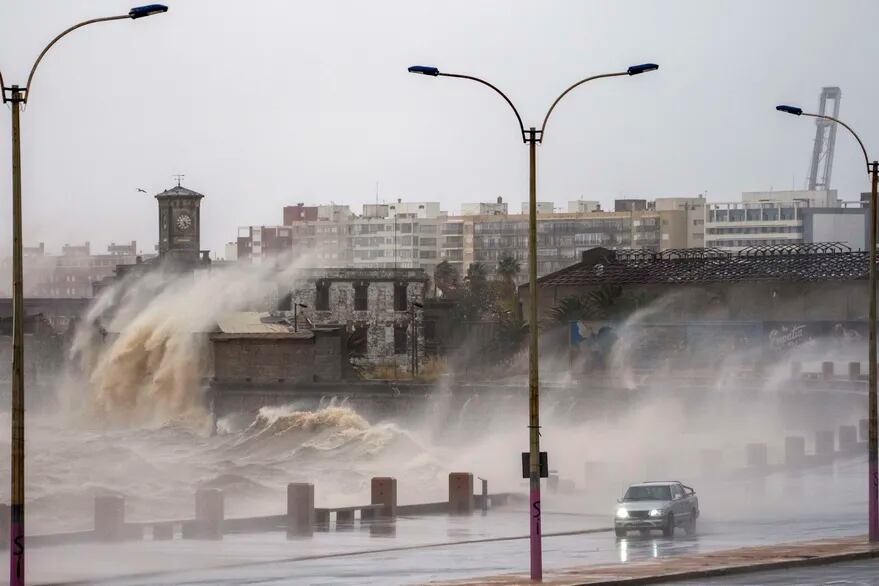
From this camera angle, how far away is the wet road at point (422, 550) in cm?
3131

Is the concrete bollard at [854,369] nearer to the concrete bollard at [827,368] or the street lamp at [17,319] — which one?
the concrete bollard at [827,368]

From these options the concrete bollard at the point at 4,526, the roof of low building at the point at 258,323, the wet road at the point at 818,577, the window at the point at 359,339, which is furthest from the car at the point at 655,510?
the window at the point at 359,339

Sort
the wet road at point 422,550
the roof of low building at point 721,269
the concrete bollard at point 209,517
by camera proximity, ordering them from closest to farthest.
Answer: the wet road at point 422,550
the concrete bollard at point 209,517
the roof of low building at point 721,269

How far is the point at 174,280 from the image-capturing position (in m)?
136

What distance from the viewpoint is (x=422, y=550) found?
36531 millimetres

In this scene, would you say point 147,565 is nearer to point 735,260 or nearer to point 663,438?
point 663,438

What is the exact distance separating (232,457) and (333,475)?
19993mm

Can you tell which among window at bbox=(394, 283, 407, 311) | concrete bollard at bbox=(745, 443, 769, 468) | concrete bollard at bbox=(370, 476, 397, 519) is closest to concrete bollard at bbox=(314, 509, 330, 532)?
concrete bollard at bbox=(370, 476, 397, 519)

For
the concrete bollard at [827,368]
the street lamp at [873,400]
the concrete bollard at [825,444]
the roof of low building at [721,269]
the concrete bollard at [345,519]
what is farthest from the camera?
the roof of low building at [721,269]

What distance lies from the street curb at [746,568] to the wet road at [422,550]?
2.88 meters

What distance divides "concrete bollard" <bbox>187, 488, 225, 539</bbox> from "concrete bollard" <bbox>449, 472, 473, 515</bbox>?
9653 mm

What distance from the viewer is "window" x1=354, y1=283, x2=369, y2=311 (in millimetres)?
139250

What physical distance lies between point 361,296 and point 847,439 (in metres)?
74.7

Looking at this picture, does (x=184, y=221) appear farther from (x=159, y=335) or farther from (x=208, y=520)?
(x=208, y=520)
